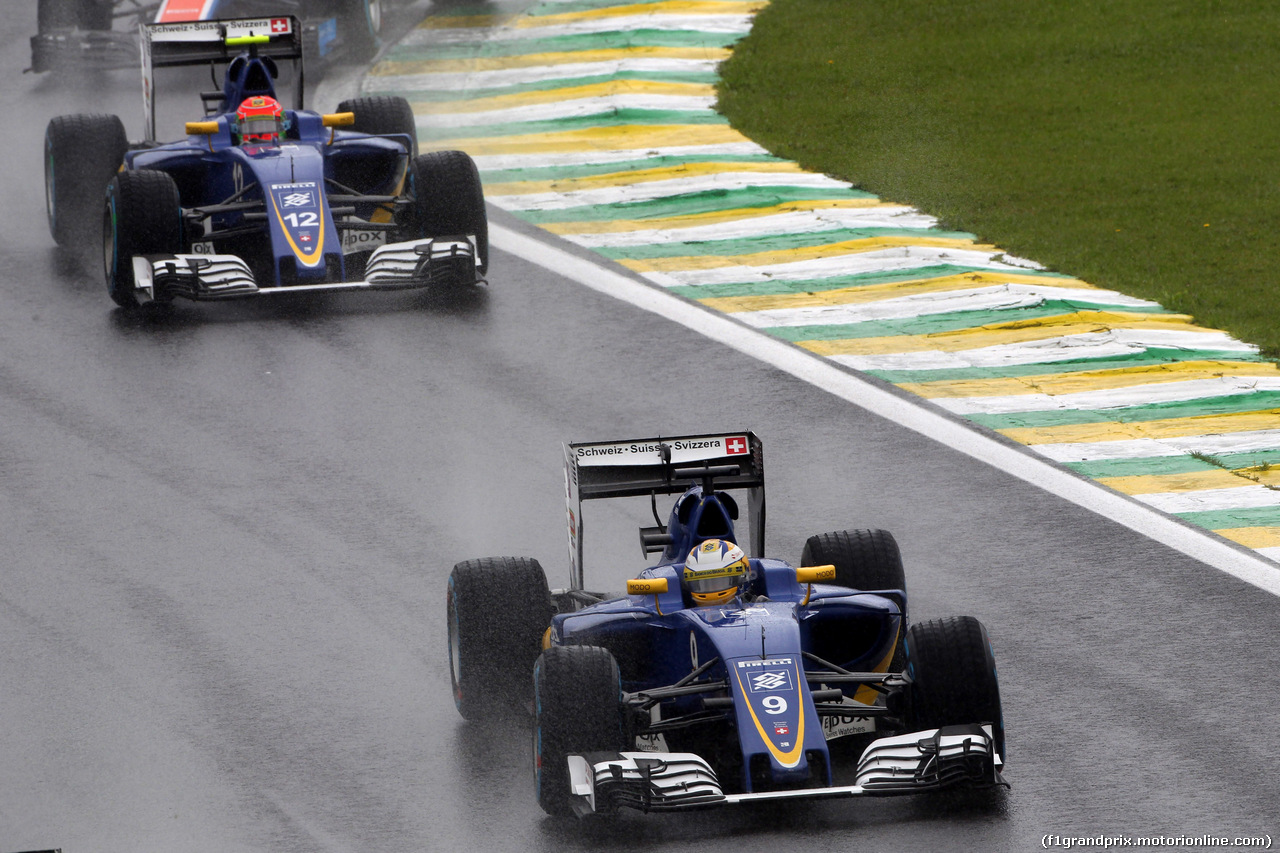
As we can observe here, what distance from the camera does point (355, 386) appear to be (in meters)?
13.5

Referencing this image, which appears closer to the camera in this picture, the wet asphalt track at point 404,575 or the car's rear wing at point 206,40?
the wet asphalt track at point 404,575

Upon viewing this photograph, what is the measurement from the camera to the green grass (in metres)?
16.1

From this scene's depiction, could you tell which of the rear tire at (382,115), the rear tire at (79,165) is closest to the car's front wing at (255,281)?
the rear tire at (79,165)

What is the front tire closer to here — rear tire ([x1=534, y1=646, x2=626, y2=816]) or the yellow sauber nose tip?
the yellow sauber nose tip

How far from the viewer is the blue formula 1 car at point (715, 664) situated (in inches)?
296

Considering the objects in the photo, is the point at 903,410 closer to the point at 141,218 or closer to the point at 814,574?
the point at 814,574

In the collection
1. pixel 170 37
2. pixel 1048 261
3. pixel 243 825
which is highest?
pixel 170 37

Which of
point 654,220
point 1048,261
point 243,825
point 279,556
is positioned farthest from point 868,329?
point 243,825

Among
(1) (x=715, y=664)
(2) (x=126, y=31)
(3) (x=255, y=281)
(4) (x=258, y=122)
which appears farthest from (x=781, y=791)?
(2) (x=126, y=31)

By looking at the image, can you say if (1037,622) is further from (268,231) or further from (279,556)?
(268,231)

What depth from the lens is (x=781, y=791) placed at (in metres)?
7.45

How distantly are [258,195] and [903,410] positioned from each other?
5.32m

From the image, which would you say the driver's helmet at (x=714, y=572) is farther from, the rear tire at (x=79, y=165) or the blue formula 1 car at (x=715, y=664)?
the rear tire at (x=79, y=165)

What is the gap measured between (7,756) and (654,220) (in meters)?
9.70
